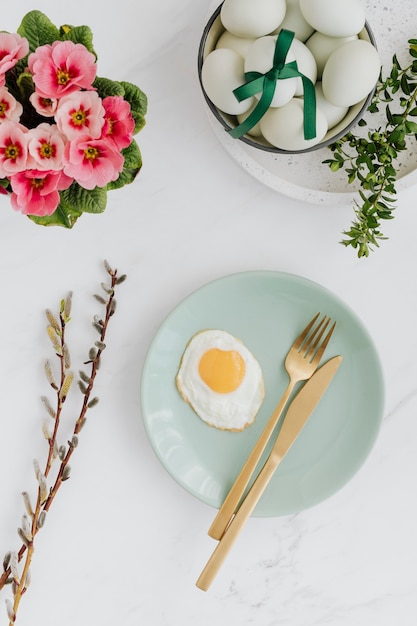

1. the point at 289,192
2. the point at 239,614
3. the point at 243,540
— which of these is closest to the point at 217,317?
the point at 289,192

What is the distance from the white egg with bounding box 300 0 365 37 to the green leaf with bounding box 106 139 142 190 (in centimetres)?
25

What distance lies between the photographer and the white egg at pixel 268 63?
0.71 meters

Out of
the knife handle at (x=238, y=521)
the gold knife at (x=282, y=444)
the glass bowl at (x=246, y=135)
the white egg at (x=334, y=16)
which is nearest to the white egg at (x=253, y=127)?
the glass bowl at (x=246, y=135)

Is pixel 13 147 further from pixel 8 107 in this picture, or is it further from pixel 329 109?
pixel 329 109

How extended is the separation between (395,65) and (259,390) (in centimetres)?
47

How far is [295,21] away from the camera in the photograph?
2.53 ft

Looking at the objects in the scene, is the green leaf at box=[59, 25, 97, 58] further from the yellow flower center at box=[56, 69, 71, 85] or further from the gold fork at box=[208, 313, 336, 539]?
the gold fork at box=[208, 313, 336, 539]

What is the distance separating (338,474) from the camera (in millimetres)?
905

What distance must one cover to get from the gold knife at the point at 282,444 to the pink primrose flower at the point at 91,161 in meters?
0.41

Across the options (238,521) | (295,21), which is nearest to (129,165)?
(295,21)

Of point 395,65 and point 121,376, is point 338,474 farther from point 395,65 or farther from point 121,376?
point 395,65

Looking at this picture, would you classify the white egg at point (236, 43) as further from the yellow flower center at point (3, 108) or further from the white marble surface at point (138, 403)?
the yellow flower center at point (3, 108)

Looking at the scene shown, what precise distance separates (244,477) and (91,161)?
0.49 m

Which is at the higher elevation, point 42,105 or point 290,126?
point 290,126
